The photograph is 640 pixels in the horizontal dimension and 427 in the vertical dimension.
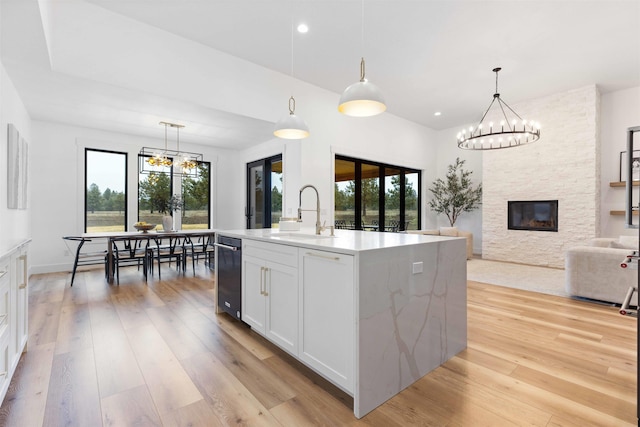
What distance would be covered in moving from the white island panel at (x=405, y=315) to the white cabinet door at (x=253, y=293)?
1043 millimetres

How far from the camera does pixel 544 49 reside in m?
4.38

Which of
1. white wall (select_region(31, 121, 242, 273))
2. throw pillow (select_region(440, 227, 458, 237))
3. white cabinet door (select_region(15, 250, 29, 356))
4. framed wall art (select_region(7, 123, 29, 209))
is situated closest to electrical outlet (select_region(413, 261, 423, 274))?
white cabinet door (select_region(15, 250, 29, 356))

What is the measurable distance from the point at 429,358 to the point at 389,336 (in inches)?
21.0

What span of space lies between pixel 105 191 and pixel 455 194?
26.0 ft

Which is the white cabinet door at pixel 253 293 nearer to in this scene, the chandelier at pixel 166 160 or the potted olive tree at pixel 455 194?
the chandelier at pixel 166 160

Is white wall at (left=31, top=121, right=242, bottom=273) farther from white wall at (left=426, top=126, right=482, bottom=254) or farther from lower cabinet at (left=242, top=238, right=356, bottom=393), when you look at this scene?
white wall at (left=426, top=126, right=482, bottom=254)

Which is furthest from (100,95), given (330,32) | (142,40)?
Answer: (330,32)

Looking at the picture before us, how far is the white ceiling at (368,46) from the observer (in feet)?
11.2

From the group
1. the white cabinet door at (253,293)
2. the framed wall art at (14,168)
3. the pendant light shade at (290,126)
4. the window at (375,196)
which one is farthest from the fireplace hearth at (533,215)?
the framed wall art at (14,168)

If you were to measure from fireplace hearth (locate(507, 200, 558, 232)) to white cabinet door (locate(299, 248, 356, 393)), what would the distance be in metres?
6.31

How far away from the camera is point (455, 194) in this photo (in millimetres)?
7785

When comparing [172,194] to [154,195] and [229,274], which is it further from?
[229,274]

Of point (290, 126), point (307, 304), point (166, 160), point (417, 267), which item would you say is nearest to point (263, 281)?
point (307, 304)

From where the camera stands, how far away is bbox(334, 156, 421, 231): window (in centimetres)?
647
